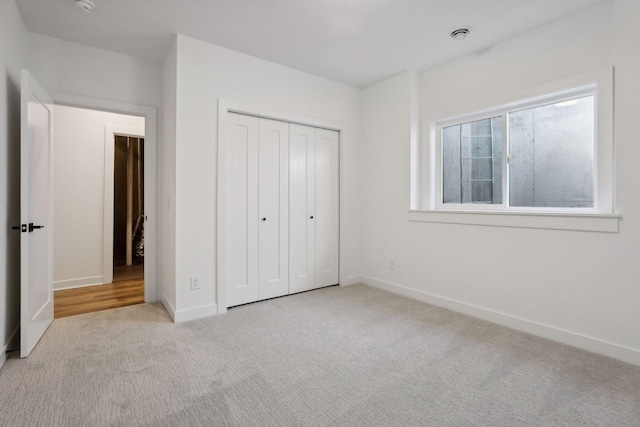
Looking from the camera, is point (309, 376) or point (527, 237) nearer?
point (309, 376)

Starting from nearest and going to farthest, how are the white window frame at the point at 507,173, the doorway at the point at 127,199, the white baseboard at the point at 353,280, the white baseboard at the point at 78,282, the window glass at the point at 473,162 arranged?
the white window frame at the point at 507,173 → the window glass at the point at 473,162 → the white baseboard at the point at 78,282 → the white baseboard at the point at 353,280 → the doorway at the point at 127,199

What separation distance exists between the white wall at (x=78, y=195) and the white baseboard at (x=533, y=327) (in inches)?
152

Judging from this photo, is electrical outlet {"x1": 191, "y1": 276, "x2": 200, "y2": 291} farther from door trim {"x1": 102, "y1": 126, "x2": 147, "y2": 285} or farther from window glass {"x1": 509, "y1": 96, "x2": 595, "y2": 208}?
window glass {"x1": 509, "y1": 96, "x2": 595, "y2": 208}

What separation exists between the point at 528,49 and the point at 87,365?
4129mm

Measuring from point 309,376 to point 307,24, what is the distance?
2.69m

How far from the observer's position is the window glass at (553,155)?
2.54 meters

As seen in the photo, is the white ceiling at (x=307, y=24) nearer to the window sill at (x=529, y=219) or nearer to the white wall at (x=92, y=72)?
the white wall at (x=92, y=72)

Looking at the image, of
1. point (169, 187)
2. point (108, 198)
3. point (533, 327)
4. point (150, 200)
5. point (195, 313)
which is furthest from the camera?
point (108, 198)

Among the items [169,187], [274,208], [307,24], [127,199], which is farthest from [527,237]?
[127,199]

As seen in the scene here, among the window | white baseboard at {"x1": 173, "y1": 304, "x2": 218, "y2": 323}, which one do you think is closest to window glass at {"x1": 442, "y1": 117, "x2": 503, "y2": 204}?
the window

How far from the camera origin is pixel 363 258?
4195mm

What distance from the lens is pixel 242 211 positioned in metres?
3.26

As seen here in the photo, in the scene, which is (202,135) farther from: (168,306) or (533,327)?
(533,327)

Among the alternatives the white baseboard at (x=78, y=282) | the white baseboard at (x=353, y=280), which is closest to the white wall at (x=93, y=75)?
the white baseboard at (x=78, y=282)
